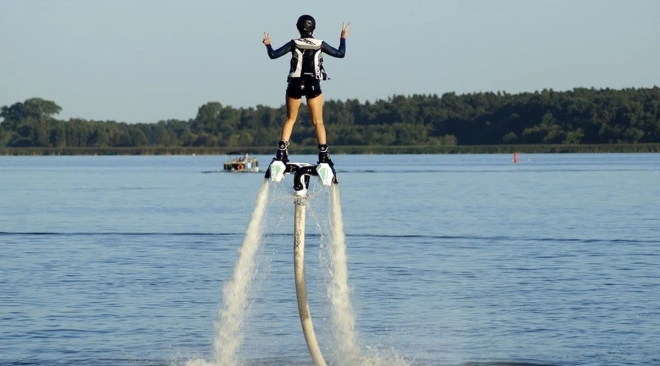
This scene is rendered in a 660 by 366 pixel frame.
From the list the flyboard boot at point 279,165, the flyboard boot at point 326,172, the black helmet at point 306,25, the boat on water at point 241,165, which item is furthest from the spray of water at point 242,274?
the boat on water at point 241,165

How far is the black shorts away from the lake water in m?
1.81

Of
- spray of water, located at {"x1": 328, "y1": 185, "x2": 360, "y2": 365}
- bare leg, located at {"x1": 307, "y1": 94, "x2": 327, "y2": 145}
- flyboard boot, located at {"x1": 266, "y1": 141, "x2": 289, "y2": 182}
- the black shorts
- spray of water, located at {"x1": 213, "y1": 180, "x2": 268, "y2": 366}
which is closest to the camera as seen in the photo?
flyboard boot, located at {"x1": 266, "y1": 141, "x2": 289, "y2": 182}

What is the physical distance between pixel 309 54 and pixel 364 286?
24774mm

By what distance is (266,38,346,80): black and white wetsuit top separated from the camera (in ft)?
68.5

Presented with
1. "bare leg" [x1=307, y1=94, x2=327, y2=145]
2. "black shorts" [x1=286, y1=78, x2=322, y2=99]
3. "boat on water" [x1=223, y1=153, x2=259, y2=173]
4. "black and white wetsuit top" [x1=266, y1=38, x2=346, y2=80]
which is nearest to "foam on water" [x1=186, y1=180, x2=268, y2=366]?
"bare leg" [x1=307, y1=94, x2=327, y2=145]

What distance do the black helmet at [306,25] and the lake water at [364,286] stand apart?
2739 mm

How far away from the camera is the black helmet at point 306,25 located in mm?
21047

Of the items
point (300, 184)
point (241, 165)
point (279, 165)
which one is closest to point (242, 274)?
point (300, 184)

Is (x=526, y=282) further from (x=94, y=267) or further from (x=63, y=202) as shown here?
(x=63, y=202)

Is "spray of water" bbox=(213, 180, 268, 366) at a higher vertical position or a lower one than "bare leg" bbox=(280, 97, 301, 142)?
lower

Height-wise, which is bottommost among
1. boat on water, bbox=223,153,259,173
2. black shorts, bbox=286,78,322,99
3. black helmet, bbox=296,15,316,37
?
boat on water, bbox=223,153,259,173

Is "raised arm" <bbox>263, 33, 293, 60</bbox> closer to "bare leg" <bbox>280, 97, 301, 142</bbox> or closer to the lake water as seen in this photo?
"bare leg" <bbox>280, 97, 301, 142</bbox>

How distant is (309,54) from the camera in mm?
20984

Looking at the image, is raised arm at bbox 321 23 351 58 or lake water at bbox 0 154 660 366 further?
lake water at bbox 0 154 660 366
